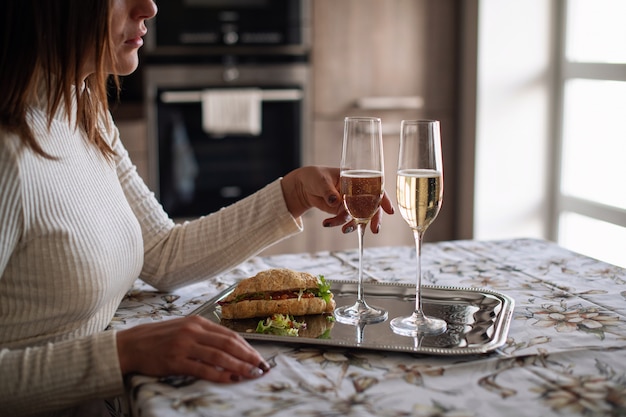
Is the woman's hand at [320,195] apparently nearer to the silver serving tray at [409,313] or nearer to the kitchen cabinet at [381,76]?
the silver serving tray at [409,313]

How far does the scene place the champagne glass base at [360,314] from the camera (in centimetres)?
111

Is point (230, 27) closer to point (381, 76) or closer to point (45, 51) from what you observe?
point (381, 76)

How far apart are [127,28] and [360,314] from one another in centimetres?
59

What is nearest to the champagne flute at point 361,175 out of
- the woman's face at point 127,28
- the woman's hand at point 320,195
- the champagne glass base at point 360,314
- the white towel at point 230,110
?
the champagne glass base at point 360,314

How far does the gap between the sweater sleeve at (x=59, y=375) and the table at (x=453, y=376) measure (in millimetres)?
59

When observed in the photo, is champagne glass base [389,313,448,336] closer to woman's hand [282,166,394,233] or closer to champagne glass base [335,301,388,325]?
champagne glass base [335,301,388,325]

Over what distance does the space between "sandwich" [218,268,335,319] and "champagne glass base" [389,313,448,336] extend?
0.11 meters

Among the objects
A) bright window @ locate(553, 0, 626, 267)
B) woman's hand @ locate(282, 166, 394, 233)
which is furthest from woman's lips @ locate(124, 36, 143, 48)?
bright window @ locate(553, 0, 626, 267)

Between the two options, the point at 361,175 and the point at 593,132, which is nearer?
the point at 361,175

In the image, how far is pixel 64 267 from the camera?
1.07 meters

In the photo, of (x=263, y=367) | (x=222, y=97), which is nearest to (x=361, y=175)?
(x=263, y=367)

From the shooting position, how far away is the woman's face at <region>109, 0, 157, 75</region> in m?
1.20

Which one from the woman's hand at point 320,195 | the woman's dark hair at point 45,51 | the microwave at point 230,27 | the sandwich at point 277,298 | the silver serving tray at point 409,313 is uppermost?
the microwave at point 230,27

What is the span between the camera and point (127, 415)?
0.97 m
